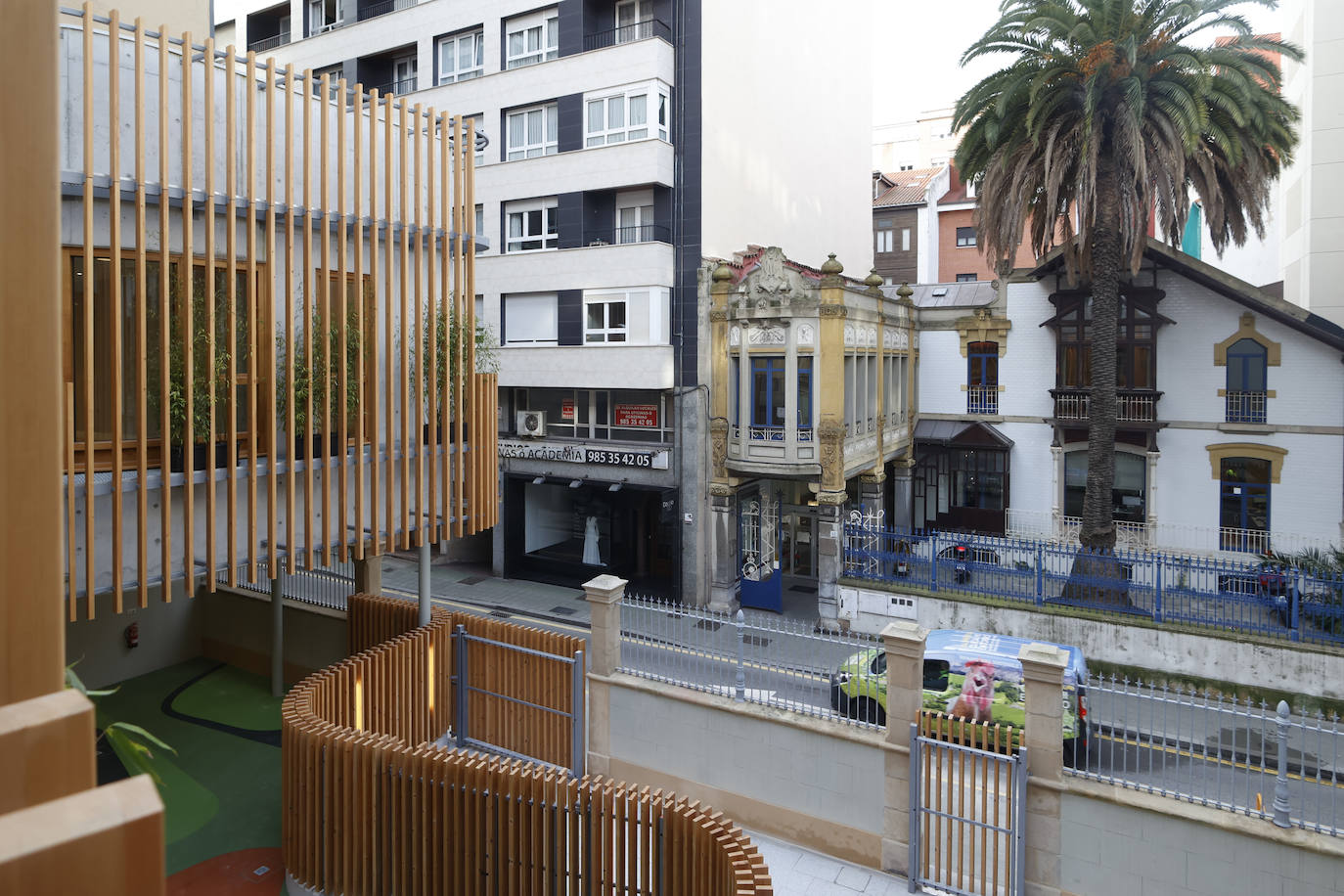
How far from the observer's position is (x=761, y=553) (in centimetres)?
2589

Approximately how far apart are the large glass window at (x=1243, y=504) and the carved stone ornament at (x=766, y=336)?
1365cm

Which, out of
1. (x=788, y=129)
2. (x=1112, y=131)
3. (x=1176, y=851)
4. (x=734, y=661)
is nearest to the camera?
(x=1176, y=851)

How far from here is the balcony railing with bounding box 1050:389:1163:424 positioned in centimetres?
2641

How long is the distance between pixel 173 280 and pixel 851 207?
30280 millimetres

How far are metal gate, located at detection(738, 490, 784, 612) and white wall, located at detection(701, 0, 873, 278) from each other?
7521 millimetres

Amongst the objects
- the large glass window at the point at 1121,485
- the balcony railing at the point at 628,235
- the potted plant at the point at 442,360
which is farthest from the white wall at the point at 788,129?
the potted plant at the point at 442,360

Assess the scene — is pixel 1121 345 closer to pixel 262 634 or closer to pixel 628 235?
pixel 628 235

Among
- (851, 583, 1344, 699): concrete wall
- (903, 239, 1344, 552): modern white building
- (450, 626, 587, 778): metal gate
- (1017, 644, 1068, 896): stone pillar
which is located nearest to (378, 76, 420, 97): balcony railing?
(903, 239, 1344, 552): modern white building

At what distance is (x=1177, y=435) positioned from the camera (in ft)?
86.2

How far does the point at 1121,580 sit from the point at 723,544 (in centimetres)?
988

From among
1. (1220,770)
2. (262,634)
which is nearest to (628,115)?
(262,634)

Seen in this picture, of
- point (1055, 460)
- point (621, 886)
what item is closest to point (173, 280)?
point (621, 886)

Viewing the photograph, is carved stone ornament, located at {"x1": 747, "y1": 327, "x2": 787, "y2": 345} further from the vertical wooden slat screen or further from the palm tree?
the vertical wooden slat screen

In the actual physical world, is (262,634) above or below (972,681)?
above
